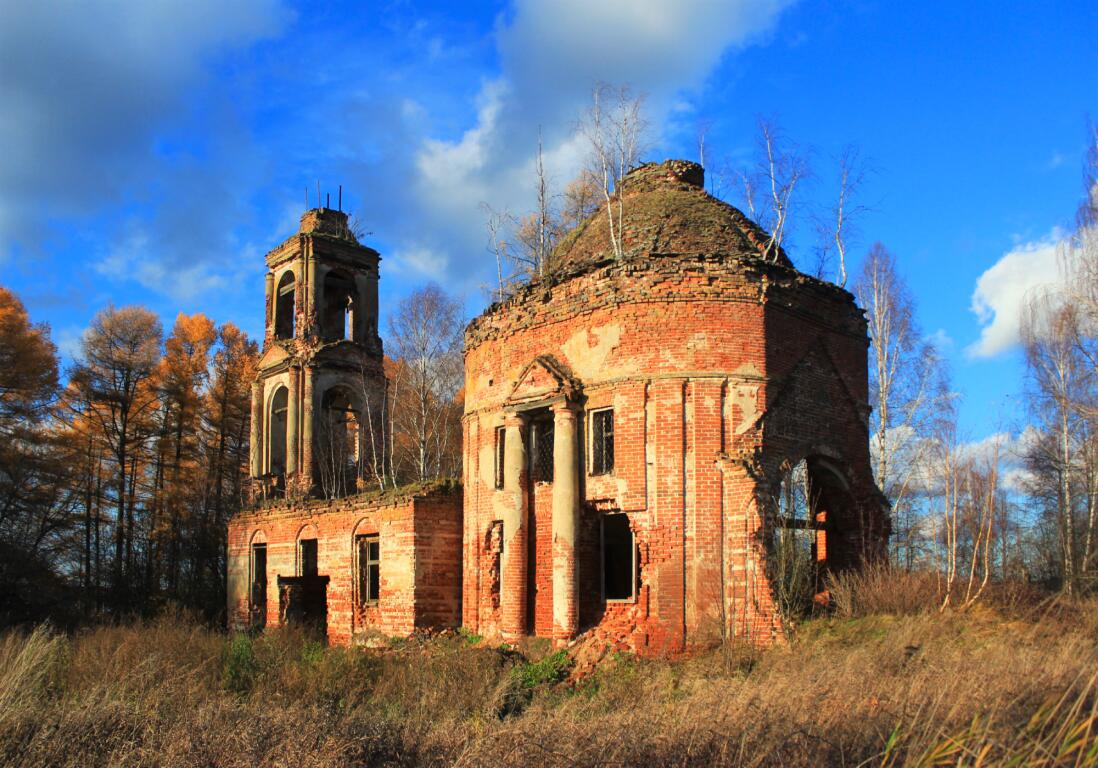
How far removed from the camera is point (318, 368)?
27.9 m

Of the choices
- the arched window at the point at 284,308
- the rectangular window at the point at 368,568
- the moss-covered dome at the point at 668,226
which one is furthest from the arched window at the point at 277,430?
the moss-covered dome at the point at 668,226

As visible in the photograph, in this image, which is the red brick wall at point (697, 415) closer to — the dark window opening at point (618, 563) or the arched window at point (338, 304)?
the dark window opening at point (618, 563)

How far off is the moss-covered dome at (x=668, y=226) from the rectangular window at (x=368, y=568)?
697 centimetres

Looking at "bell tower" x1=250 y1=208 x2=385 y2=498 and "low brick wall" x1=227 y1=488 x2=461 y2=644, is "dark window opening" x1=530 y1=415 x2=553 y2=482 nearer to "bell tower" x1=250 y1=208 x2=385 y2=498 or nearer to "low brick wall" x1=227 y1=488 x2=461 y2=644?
"low brick wall" x1=227 y1=488 x2=461 y2=644

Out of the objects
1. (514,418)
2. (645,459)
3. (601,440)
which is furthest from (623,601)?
(514,418)

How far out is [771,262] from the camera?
1545cm

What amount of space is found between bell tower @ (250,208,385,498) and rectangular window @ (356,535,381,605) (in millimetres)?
6365

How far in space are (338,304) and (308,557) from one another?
1016 cm

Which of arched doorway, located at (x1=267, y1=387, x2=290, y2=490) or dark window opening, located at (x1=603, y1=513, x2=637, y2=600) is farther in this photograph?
arched doorway, located at (x1=267, y1=387, x2=290, y2=490)

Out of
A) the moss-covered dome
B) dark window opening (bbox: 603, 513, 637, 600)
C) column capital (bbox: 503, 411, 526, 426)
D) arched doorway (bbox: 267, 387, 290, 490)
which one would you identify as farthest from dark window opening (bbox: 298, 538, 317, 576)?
the moss-covered dome

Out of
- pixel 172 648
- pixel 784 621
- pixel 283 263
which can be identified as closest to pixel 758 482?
pixel 784 621

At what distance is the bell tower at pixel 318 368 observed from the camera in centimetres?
2764

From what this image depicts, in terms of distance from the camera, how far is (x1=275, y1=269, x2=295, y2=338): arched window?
29.5 m

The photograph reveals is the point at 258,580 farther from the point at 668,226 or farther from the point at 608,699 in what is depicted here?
the point at 608,699
